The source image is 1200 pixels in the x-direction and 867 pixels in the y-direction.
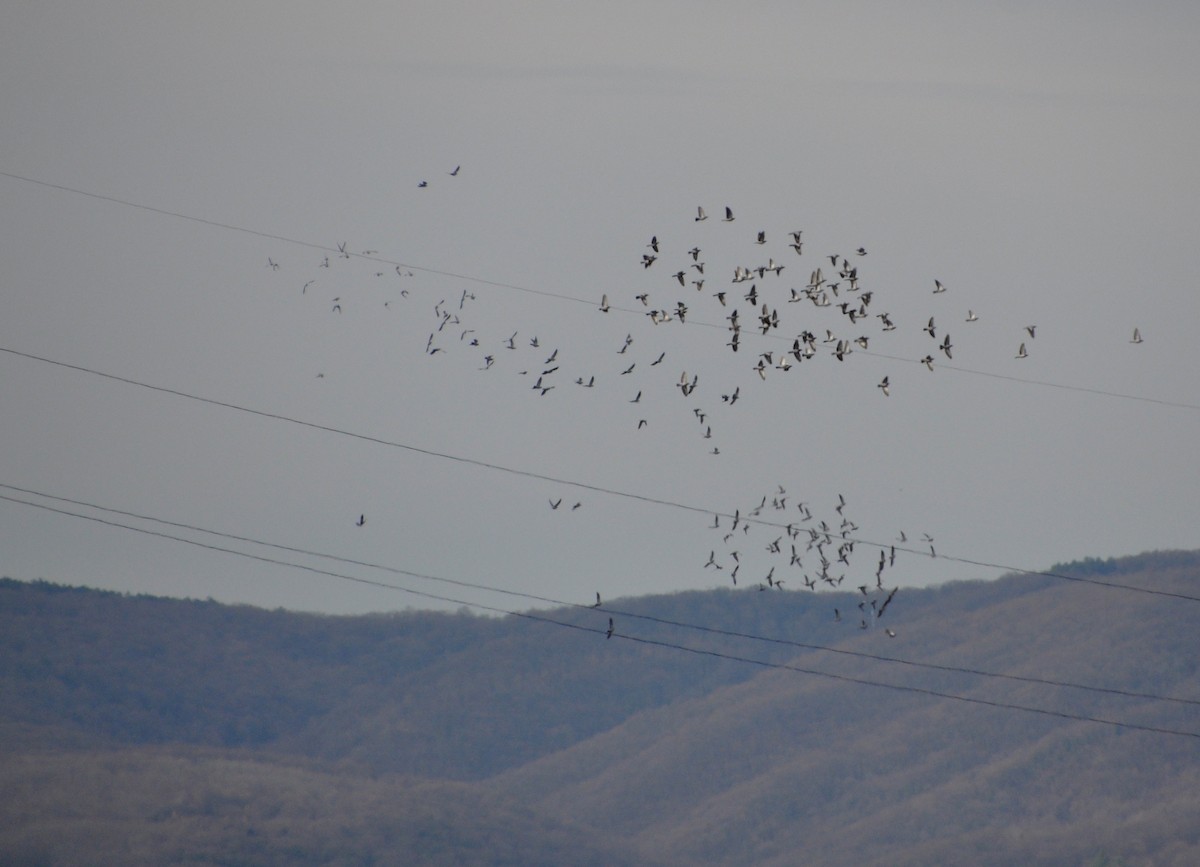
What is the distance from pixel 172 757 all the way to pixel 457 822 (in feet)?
120

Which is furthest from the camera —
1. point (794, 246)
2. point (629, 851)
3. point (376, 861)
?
point (629, 851)

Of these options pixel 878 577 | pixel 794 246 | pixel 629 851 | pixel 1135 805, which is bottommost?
pixel 629 851

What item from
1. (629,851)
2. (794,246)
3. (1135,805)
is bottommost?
(629,851)

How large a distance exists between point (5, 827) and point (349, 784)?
149 ft

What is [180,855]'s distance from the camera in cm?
14438

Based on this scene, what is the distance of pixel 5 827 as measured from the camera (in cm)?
14675

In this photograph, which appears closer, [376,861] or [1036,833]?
[376,861]

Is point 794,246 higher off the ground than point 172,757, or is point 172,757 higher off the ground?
point 794,246

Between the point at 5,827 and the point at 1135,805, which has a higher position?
the point at 1135,805

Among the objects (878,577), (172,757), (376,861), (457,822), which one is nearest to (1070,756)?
(457,822)

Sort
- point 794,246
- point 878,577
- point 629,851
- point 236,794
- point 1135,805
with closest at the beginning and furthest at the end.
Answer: point 794,246, point 878,577, point 236,794, point 1135,805, point 629,851

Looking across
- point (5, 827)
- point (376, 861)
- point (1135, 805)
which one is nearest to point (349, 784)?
point (376, 861)

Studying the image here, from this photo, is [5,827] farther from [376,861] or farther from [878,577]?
[878,577]

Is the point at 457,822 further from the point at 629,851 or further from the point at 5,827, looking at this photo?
the point at 5,827
